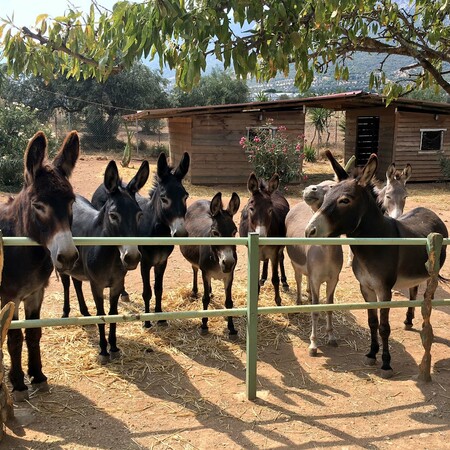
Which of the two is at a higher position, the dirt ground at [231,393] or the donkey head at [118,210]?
the donkey head at [118,210]

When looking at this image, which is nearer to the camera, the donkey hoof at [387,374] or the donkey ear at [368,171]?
the donkey ear at [368,171]

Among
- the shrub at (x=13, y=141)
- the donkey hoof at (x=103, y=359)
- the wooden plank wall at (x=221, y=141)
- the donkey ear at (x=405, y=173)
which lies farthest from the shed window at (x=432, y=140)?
the donkey hoof at (x=103, y=359)

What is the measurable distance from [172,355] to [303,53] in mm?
3257

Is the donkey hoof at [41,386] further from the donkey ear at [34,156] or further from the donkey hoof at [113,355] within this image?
the donkey ear at [34,156]

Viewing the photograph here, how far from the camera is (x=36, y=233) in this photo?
3400 millimetres

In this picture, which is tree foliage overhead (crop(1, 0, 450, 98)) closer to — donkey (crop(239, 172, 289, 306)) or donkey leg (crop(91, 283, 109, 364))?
donkey (crop(239, 172, 289, 306))

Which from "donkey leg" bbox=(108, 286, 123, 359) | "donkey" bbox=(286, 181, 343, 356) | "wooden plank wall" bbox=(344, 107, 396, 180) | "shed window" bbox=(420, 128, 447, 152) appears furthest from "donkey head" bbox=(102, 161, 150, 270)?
"shed window" bbox=(420, 128, 447, 152)

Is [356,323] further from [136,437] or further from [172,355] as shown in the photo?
[136,437]

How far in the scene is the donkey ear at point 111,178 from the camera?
173 inches

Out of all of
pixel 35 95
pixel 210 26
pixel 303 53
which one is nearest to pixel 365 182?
pixel 303 53

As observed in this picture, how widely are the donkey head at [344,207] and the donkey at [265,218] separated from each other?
1441 millimetres

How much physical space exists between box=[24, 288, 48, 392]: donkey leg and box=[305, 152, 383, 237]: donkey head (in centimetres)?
241

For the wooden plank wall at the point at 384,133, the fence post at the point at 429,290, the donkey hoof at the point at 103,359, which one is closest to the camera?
the fence post at the point at 429,290

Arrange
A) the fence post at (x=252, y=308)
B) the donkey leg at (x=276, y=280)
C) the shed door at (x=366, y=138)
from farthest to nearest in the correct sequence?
the shed door at (x=366, y=138) < the donkey leg at (x=276, y=280) < the fence post at (x=252, y=308)
